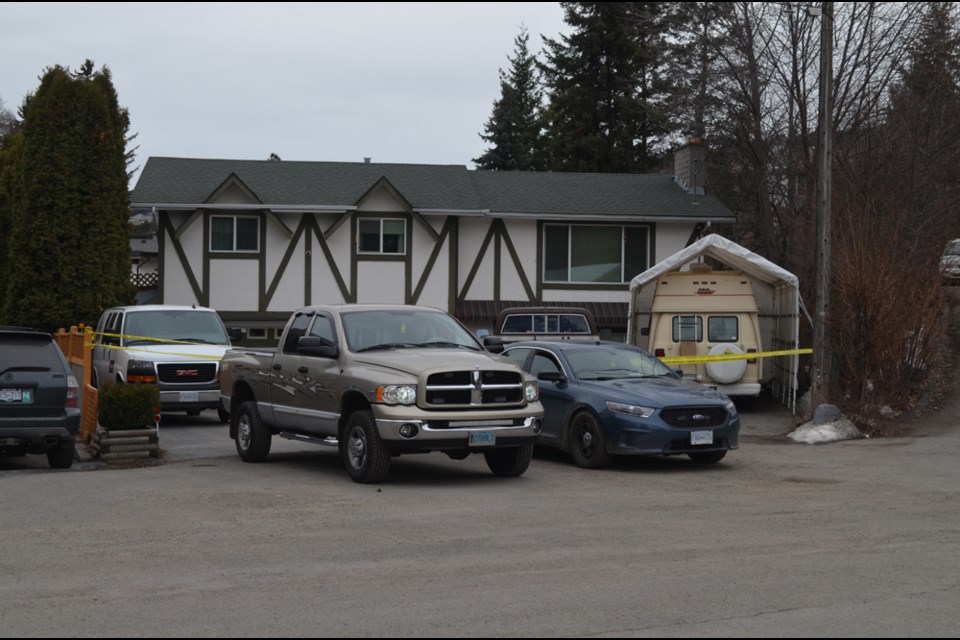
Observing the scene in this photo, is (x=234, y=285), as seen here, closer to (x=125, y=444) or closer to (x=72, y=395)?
(x=125, y=444)

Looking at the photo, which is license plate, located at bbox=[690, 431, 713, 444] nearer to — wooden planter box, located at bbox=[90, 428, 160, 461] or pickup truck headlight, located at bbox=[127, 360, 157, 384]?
wooden planter box, located at bbox=[90, 428, 160, 461]

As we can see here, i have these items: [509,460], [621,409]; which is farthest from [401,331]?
[621,409]

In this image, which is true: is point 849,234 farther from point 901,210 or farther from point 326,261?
point 326,261

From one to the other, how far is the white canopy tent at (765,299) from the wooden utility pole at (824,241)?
1915 mm

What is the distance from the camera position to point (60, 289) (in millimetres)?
30453

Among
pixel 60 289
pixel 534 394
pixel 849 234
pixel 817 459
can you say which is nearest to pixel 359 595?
pixel 534 394

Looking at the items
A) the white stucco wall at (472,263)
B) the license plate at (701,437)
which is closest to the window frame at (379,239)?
the white stucco wall at (472,263)

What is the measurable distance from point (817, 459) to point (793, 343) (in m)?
7.44

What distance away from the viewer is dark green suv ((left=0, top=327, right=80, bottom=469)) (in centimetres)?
1416

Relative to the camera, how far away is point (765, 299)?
25969 millimetres

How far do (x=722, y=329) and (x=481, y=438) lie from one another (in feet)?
38.5

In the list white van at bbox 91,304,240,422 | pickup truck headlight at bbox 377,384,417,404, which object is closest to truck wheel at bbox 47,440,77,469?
pickup truck headlight at bbox 377,384,417,404

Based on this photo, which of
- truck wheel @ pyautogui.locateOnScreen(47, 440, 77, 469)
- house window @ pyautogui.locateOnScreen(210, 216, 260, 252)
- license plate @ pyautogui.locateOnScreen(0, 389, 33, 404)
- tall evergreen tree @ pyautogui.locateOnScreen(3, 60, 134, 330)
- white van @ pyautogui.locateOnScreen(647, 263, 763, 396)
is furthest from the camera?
house window @ pyautogui.locateOnScreen(210, 216, 260, 252)

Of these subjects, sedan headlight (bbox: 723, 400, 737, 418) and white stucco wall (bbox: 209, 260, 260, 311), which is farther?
white stucco wall (bbox: 209, 260, 260, 311)
